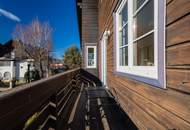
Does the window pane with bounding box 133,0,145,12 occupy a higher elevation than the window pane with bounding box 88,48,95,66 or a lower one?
higher

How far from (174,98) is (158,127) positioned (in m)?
0.40

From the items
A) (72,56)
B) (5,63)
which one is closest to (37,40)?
(5,63)

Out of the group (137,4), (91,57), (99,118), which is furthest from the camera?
(91,57)

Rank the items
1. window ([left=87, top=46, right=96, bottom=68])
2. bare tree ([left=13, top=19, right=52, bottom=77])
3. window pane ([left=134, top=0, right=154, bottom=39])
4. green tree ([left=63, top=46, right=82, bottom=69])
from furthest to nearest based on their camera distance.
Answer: green tree ([left=63, top=46, right=82, bottom=69])
bare tree ([left=13, top=19, right=52, bottom=77])
window ([left=87, top=46, right=96, bottom=68])
window pane ([left=134, top=0, right=154, bottom=39])

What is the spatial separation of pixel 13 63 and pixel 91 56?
20415 millimetres

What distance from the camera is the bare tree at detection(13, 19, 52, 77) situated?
92.7 ft

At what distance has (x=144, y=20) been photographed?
2189 millimetres

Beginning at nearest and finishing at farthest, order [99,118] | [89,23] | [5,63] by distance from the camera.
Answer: [99,118]
[89,23]
[5,63]

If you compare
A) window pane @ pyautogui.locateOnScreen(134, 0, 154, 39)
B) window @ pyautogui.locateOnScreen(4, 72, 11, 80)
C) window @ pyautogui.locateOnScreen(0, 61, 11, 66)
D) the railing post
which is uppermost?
window pane @ pyautogui.locateOnScreen(134, 0, 154, 39)

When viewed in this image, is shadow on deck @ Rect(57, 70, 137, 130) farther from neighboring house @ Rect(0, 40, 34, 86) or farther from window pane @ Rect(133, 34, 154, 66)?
neighboring house @ Rect(0, 40, 34, 86)

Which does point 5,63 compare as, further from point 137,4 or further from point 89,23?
point 137,4

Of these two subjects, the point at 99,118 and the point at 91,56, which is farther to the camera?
the point at 91,56

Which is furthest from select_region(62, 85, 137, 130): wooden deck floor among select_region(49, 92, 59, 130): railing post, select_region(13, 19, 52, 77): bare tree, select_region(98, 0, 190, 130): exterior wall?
select_region(13, 19, 52, 77): bare tree

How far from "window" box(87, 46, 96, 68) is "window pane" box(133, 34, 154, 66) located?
27.9 feet
